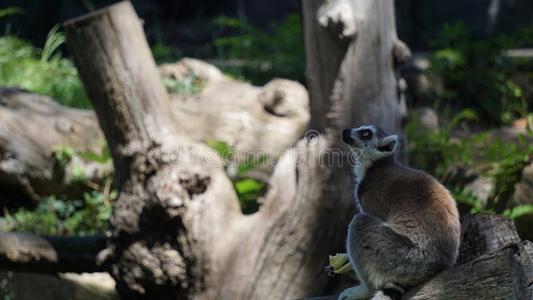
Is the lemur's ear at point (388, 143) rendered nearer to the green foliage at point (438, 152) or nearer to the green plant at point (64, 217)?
the green foliage at point (438, 152)

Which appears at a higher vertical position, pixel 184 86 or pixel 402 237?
pixel 402 237

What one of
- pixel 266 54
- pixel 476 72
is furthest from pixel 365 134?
pixel 266 54

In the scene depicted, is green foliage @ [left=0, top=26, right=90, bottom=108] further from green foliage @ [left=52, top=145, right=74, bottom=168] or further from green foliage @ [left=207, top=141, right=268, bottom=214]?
green foliage @ [left=207, top=141, right=268, bottom=214]

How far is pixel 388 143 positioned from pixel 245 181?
2.05m

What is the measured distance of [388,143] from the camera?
12.4 ft

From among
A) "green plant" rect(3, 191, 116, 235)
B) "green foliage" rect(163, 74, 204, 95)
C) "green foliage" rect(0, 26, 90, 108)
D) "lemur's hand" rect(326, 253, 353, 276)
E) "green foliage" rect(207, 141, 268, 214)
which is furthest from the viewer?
"green foliage" rect(0, 26, 90, 108)

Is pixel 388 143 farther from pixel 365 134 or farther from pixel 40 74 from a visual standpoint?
pixel 40 74

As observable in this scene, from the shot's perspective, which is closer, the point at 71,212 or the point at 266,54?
the point at 71,212

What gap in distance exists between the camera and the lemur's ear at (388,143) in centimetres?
377

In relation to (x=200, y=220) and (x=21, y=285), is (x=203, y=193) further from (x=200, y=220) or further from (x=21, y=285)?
(x=21, y=285)

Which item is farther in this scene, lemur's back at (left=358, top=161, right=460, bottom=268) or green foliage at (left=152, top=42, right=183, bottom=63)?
green foliage at (left=152, top=42, right=183, bottom=63)

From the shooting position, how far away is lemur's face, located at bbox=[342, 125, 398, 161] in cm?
379

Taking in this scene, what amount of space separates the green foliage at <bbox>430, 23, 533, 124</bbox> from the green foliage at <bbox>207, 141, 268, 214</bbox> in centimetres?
342

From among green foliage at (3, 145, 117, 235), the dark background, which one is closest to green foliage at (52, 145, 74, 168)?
green foliage at (3, 145, 117, 235)
